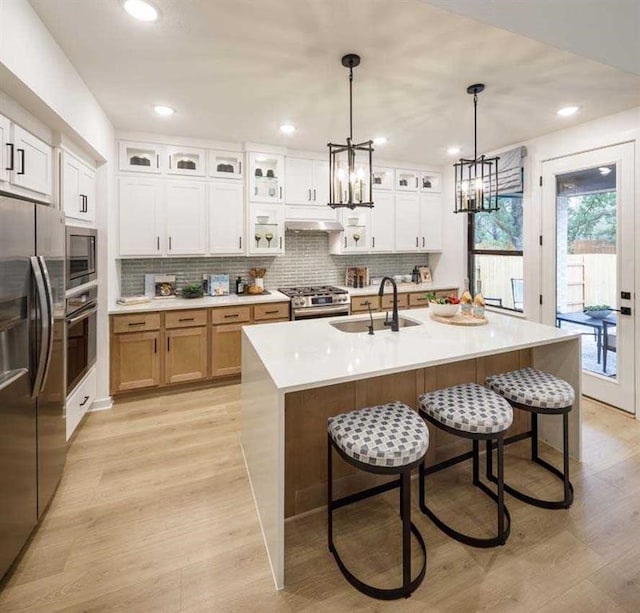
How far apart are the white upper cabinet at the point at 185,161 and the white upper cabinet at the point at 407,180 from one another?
2.52 metres

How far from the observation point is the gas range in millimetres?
4125

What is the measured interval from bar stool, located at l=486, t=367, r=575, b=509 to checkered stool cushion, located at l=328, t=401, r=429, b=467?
74 centimetres

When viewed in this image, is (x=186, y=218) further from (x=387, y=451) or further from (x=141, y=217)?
(x=387, y=451)

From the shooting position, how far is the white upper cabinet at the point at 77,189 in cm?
246

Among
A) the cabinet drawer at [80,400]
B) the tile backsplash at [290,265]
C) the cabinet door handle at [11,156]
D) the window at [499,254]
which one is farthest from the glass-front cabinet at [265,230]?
the window at [499,254]

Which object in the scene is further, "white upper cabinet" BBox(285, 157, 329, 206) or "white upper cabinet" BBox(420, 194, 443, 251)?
"white upper cabinet" BBox(420, 194, 443, 251)

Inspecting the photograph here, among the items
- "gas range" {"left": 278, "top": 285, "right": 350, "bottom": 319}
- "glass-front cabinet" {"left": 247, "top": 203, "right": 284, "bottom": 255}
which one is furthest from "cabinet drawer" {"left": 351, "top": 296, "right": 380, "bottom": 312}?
"glass-front cabinet" {"left": 247, "top": 203, "right": 284, "bottom": 255}

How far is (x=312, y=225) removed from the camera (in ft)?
14.4

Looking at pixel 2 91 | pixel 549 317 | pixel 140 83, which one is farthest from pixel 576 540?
pixel 140 83

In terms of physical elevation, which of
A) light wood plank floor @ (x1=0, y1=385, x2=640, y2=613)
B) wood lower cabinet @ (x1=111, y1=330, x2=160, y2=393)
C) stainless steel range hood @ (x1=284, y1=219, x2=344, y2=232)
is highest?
stainless steel range hood @ (x1=284, y1=219, x2=344, y2=232)

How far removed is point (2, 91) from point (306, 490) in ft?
8.32

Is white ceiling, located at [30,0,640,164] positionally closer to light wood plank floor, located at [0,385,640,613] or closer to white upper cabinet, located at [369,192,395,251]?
white upper cabinet, located at [369,192,395,251]

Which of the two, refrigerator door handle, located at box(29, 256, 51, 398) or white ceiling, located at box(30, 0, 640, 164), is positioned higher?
white ceiling, located at box(30, 0, 640, 164)

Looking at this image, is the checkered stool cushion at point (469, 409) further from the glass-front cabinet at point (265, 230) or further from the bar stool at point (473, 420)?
the glass-front cabinet at point (265, 230)
